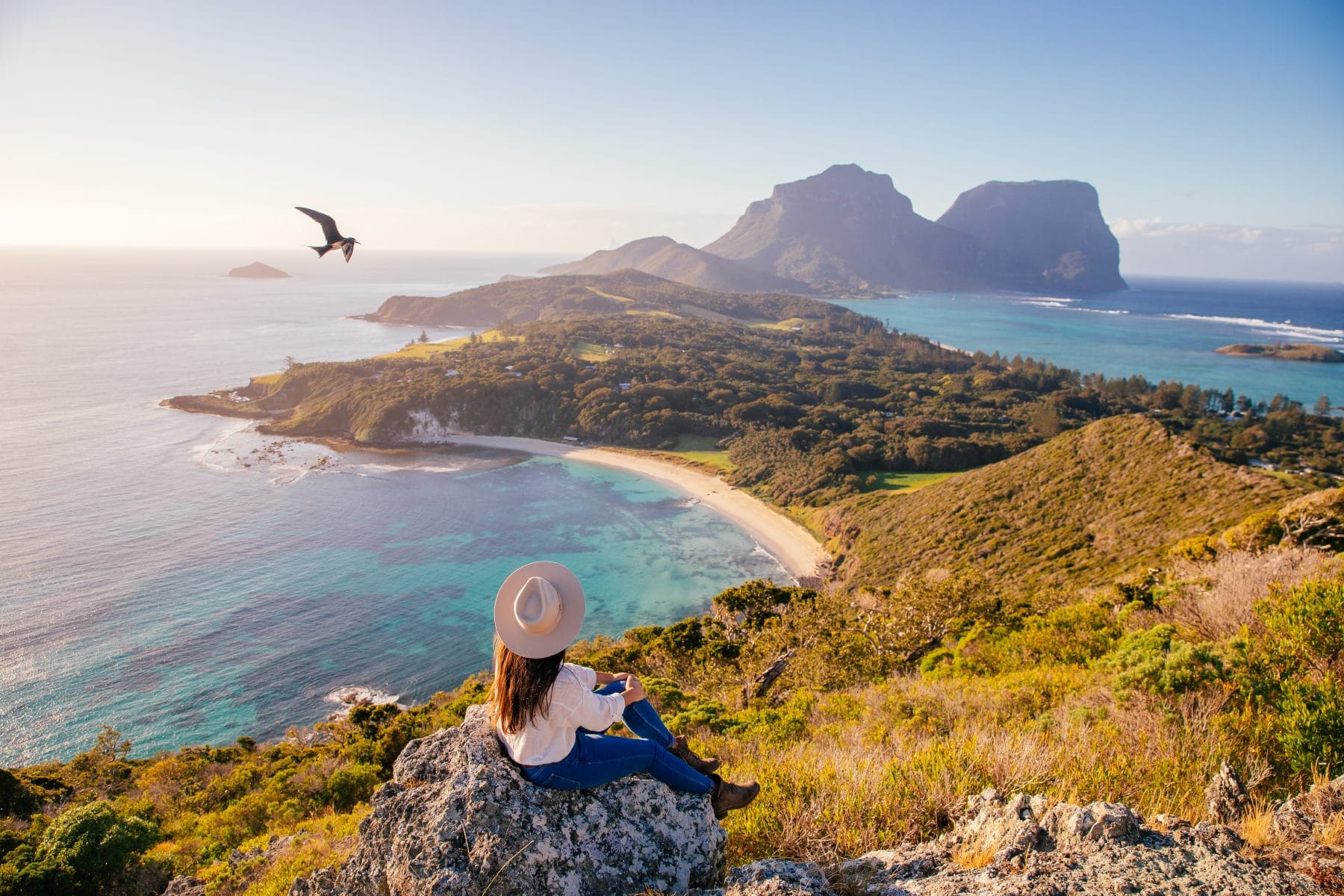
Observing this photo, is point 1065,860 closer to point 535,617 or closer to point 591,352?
point 535,617

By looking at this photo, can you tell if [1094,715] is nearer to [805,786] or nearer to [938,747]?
[938,747]

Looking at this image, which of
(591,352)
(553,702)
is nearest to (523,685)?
(553,702)

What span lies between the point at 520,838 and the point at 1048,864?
2.88 m

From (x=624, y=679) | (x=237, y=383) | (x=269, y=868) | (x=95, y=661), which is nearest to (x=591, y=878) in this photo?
(x=624, y=679)

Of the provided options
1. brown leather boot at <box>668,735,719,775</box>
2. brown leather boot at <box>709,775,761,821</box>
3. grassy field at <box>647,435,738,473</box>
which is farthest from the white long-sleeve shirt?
grassy field at <box>647,435,738,473</box>

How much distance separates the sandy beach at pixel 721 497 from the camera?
Result: 40344mm

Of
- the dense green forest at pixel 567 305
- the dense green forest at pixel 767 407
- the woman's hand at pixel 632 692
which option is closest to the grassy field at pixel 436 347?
the dense green forest at pixel 767 407

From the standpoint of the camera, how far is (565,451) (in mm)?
63594

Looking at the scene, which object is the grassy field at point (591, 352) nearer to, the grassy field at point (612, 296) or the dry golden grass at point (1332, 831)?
the grassy field at point (612, 296)

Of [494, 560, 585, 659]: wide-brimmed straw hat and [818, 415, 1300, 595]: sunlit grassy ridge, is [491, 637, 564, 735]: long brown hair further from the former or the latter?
[818, 415, 1300, 595]: sunlit grassy ridge

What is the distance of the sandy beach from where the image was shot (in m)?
40.3

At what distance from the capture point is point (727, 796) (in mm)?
3957

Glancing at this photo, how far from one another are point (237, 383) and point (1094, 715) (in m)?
96.9

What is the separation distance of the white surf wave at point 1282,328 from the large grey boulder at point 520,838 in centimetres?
22347
